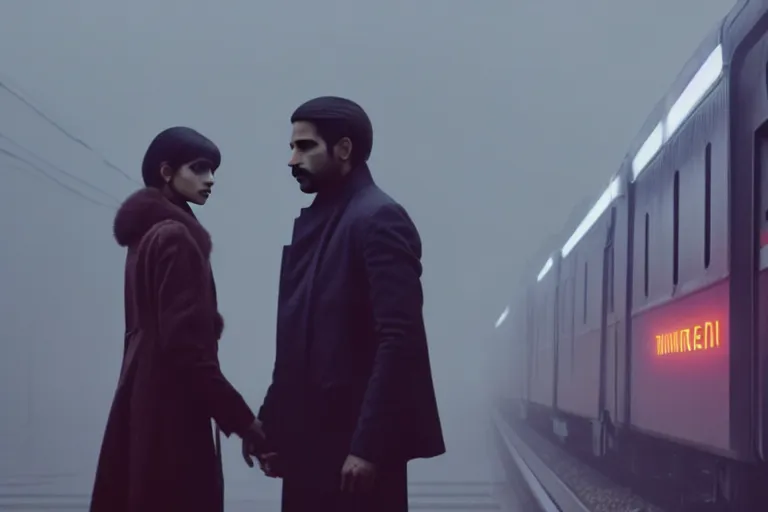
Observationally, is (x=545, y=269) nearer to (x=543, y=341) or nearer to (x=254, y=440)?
(x=543, y=341)

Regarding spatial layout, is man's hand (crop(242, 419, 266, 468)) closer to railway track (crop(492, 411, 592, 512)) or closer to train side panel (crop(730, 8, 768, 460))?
train side panel (crop(730, 8, 768, 460))

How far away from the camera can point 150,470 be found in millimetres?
3262

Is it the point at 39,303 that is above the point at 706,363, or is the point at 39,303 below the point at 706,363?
above

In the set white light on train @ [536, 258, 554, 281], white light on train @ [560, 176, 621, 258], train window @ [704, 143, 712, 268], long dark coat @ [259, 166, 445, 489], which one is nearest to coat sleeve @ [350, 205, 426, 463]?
long dark coat @ [259, 166, 445, 489]

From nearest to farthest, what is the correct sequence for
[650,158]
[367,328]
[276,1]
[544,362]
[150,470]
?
[367,328] < [150,470] < [650,158] < [276,1] < [544,362]

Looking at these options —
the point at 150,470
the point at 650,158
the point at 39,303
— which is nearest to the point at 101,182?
the point at 39,303

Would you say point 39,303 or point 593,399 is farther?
point 39,303

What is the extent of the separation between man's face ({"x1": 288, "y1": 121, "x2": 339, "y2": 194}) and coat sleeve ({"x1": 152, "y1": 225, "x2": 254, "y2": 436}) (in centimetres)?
38

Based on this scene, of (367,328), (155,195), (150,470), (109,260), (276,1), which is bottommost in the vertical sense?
(150,470)

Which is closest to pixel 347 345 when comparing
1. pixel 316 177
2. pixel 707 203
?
pixel 316 177

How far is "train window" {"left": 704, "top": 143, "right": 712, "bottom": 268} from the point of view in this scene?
5082 millimetres

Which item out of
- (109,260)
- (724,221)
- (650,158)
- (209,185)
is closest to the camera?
(209,185)

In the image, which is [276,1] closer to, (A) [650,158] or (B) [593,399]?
(B) [593,399]

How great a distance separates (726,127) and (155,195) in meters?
2.40
